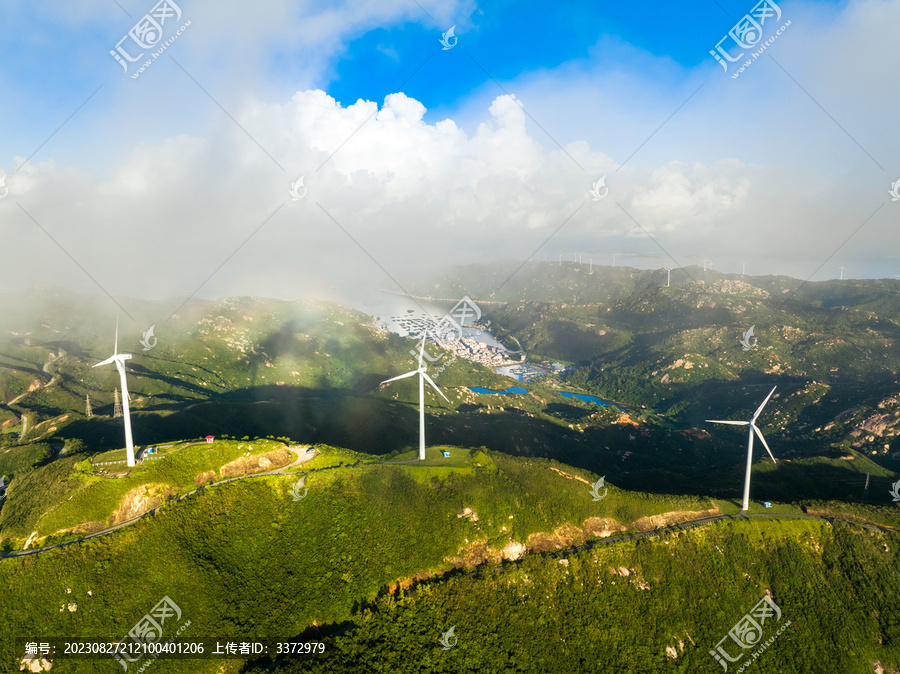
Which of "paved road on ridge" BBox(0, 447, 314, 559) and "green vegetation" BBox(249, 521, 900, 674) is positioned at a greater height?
"paved road on ridge" BBox(0, 447, 314, 559)

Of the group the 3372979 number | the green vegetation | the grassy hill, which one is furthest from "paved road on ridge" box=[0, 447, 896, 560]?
the 3372979 number

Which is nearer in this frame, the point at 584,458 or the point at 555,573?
the point at 555,573

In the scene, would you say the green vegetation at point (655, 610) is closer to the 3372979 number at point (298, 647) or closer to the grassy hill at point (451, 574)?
the grassy hill at point (451, 574)

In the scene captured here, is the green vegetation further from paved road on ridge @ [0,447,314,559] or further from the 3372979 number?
paved road on ridge @ [0,447,314,559]

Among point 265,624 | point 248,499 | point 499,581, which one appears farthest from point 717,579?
point 248,499

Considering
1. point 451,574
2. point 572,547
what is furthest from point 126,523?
point 572,547

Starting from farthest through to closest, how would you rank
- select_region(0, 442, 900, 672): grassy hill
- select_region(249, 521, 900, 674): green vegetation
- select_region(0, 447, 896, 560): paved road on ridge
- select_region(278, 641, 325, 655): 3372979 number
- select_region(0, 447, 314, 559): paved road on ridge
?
select_region(0, 447, 896, 560): paved road on ridge
select_region(249, 521, 900, 674): green vegetation
select_region(0, 447, 314, 559): paved road on ridge
select_region(0, 442, 900, 672): grassy hill
select_region(278, 641, 325, 655): 3372979 number

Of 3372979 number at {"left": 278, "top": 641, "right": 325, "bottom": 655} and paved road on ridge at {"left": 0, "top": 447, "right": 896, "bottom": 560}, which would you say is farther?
paved road on ridge at {"left": 0, "top": 447, "right": 896, "bottom": 560}

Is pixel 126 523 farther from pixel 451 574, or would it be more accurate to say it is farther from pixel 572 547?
pixel 572 547

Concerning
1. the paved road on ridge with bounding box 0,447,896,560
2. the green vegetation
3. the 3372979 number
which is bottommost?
the green vegetation

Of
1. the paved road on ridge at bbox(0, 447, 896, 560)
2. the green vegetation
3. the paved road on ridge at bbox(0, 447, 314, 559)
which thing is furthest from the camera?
the paved road on ridge at bbox(0, 447, 896, 560)

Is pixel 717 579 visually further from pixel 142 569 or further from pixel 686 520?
pixel 142 569
